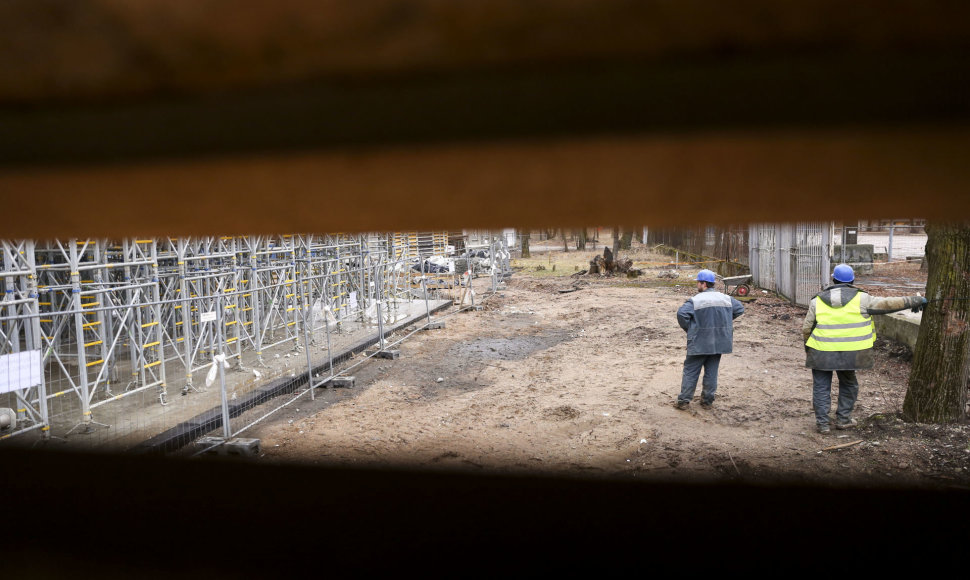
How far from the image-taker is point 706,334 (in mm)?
8719

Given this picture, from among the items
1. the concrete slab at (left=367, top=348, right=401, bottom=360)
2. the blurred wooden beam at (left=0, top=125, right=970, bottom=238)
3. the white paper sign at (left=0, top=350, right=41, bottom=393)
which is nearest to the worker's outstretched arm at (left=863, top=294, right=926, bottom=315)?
the blurred wooden beam at (left=0, top=125, right=970, bottom=238)

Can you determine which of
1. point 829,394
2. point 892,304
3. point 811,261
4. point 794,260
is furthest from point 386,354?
point 794,260

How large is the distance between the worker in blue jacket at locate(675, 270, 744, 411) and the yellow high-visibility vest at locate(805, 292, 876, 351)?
4.17ft

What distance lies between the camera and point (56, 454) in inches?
46.6

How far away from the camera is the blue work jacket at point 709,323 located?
871cm

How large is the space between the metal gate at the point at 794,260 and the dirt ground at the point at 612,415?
43.6 inches

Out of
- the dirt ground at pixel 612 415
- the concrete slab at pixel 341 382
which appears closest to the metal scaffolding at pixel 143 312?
the concrete slab at pixel 341 382

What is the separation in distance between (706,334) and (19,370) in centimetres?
794

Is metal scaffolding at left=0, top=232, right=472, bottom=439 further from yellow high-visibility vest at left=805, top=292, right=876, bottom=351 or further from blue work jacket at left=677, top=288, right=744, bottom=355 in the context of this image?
yellow high-visibility vest at left=805, top=292, right=876, bottom=351

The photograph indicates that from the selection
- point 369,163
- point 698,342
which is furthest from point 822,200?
point 698,342

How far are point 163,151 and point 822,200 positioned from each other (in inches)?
24.1

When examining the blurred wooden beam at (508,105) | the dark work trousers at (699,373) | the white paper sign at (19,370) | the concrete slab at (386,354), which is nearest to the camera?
the blurred wooden beam at (508,105)

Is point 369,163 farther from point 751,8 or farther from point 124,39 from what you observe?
point 751,8

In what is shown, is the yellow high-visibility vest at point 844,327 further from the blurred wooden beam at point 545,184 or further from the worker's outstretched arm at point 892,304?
the blurred wooden beam at point 545,184
